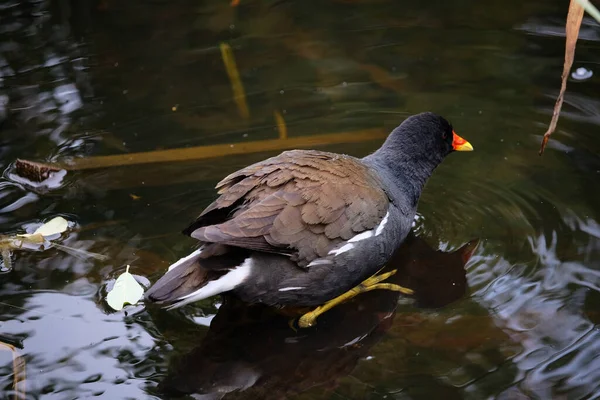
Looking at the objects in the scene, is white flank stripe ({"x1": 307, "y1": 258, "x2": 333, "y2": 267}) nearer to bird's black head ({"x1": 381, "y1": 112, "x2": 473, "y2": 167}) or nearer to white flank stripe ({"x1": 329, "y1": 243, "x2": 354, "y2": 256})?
white flank stripe ({"x1": 329, "y1": 243, "x2": 354, "y2": 256})

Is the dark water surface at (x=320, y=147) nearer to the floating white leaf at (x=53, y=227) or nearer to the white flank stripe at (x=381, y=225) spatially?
the floating white leaf at (x=53, y=227)

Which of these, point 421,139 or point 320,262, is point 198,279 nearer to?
point 320,262

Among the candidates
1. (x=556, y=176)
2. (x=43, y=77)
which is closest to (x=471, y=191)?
(x=556, y=176)

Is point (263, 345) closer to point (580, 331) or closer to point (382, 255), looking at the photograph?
point (382, 255)

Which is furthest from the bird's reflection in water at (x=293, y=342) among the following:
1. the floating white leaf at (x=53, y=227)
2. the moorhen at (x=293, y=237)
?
the floating white leaf at (x=53, y=227)

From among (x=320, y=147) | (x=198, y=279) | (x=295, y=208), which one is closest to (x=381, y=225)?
→ (x=295, y=208)

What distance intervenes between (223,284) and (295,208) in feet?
1.72

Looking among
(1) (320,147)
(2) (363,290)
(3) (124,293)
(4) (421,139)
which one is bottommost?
(2) (363,290)

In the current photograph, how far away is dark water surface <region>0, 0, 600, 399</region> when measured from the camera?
3787 millimetres

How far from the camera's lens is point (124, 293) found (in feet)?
13.4

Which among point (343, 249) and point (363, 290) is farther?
point (363, 290)

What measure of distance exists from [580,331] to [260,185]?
1765 mm

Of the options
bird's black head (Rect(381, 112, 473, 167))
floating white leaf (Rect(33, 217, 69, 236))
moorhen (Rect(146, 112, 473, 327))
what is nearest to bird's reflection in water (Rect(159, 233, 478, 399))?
moorhen (Rect(146, 112, 473, 327))

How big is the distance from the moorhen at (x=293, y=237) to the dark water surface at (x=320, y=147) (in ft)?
0.93
